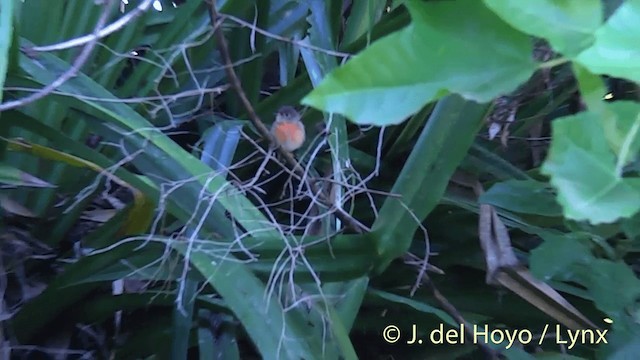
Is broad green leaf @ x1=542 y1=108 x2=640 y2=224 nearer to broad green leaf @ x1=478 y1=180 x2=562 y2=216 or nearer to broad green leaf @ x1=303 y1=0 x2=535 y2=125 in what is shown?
broad green leaf @ x1=303 y1=0 x2=535 y2=125

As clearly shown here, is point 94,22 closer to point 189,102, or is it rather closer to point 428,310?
point 189,102

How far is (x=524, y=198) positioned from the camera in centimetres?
51

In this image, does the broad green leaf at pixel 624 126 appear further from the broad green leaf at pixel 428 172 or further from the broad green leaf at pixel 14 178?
the broad green leaf at pixel 14 178

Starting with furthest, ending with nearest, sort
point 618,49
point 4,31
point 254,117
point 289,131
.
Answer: point 289,131, point 254,117, point 4,31, point 618,49

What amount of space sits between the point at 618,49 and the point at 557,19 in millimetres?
34

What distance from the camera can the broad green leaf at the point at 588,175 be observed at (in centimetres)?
24

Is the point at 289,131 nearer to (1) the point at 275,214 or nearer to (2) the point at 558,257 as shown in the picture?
(1) the point at 275,214

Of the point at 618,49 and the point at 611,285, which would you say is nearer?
the point at 618,49

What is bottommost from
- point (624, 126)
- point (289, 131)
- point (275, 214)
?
point (275, 214)

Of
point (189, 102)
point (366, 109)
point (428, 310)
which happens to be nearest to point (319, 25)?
point (189, 102)

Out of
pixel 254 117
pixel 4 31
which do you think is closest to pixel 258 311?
pixel 254 117

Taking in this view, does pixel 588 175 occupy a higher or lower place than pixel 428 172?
higher

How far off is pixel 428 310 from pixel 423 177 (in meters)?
0.12

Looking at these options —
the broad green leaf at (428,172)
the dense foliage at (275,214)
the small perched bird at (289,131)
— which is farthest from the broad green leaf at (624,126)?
the small perched bird at (289,131)
